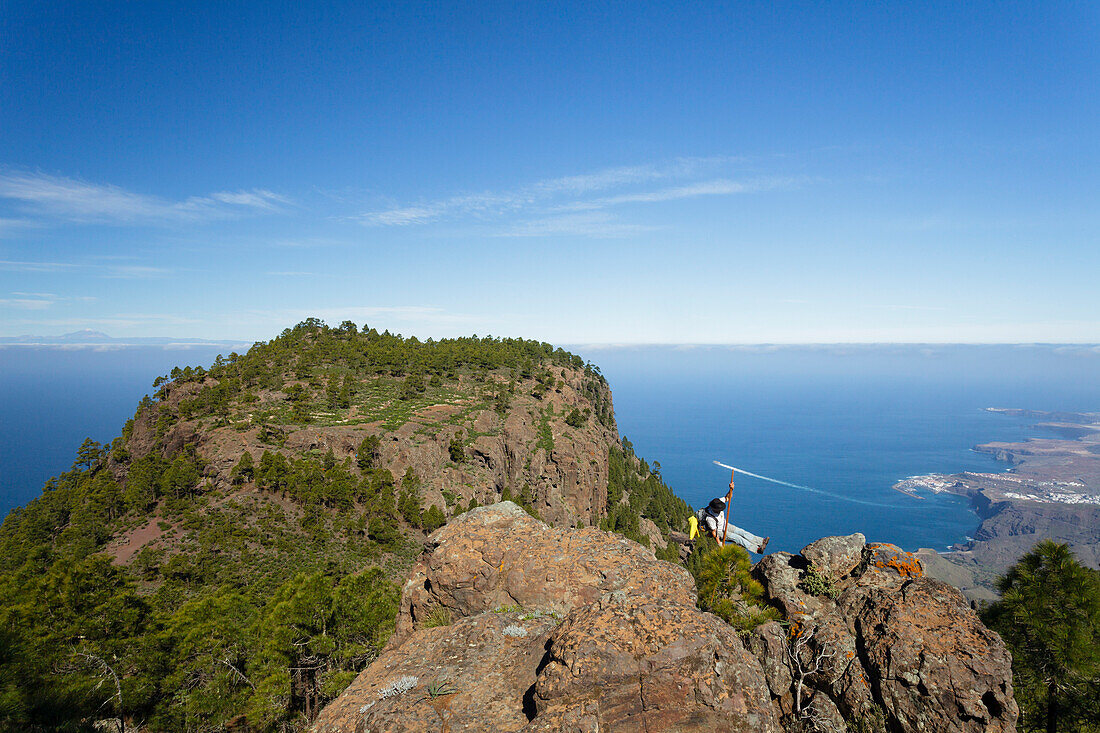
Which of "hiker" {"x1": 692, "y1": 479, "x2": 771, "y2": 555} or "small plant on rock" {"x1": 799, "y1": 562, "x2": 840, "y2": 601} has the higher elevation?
"small plant on rock" {"x1": 799, "y1": 562, "x2": 840, "y2": 601}

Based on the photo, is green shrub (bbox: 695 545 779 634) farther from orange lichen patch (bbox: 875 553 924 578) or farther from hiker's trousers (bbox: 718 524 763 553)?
hiker's trousers (bbox: 718 524 763 553)

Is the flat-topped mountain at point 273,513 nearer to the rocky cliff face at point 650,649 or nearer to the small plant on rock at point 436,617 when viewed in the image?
the small plant on rock at point 436,617

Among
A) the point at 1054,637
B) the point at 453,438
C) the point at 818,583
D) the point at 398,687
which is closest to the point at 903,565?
the point at 818,583

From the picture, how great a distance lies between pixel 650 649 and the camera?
7383 millimetres

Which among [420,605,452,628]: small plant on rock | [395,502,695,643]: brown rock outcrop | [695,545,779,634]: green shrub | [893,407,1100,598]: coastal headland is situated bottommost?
[893,407,1100,598]: coastal headland

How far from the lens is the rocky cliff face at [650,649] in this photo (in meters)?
7.14

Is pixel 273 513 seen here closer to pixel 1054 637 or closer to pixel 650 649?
pixel 650 649

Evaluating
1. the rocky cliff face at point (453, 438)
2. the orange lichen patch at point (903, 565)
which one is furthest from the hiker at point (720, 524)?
the rocky cliff face at point (453, 438)

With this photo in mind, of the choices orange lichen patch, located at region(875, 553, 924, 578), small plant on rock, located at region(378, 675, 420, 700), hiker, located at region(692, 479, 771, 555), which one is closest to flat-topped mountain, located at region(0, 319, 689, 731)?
small plant on rock, located at region(378, 675, 420, 700)

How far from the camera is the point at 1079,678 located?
12.7 metres

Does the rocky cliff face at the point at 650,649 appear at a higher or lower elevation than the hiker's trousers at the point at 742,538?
higher

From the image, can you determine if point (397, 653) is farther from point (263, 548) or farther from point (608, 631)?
point (263, 548)

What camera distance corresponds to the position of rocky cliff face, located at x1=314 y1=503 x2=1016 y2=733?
281 inches

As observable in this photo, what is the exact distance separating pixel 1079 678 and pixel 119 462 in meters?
68.3
